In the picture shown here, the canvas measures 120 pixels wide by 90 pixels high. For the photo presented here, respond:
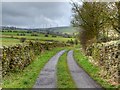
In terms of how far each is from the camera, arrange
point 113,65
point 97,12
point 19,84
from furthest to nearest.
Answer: point 97,12
point 113,65
point 19,84

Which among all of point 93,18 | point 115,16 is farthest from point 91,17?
point 115,16

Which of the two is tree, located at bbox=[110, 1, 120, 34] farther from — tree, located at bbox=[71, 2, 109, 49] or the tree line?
tree, located at bbox=[71, 2, 109, 49]

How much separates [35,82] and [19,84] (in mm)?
1202

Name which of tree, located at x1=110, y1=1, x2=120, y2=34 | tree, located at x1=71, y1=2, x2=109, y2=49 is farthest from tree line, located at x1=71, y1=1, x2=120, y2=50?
tree, located at x1=110, y1=1, x2=120, y2=34

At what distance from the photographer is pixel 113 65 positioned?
70.6 ft

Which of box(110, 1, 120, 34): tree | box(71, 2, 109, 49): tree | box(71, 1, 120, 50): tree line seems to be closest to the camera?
box(110, 1, 120, 34): tree

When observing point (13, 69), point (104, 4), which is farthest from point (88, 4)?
point (13, 69)

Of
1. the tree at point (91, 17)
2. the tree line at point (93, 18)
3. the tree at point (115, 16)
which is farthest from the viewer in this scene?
the tree at point (91, 17)

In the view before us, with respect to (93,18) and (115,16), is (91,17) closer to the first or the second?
(93,18)

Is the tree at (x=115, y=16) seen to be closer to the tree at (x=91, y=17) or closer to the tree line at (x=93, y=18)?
the tree line at (x=93, y=18)

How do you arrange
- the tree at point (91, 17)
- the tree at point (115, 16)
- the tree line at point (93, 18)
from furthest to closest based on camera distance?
the tree at point (91, 17)
the tree line at point (93, 18)
the tree at point (115, 16)

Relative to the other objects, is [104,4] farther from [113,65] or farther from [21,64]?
[113,65]

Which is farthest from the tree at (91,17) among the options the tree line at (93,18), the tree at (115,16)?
the tree at (115,16)

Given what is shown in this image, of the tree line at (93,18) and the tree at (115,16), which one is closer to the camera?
the tree at (115,16)
